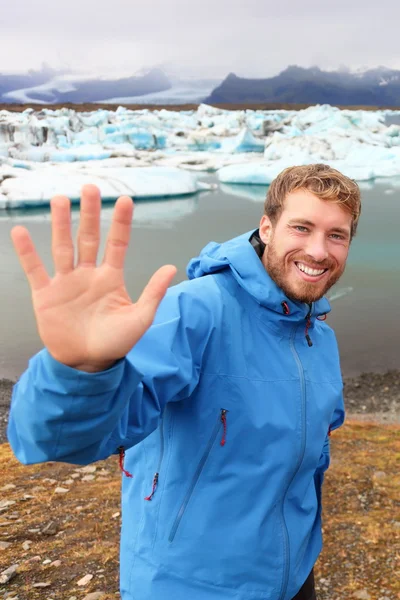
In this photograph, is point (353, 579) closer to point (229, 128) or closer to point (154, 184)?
point (154, 184)

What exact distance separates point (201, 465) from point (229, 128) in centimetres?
3996

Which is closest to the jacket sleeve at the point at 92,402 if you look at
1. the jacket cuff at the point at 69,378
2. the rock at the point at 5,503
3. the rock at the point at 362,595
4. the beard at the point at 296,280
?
the jacket cuff at the point at 69,378

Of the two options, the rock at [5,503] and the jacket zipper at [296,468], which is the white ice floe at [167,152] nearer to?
the rock at [5,503]

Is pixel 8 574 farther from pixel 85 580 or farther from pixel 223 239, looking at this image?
pixel 223 239

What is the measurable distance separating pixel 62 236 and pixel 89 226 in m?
0.06

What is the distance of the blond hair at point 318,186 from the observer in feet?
5.61

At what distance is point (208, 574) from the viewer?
158 centimetres

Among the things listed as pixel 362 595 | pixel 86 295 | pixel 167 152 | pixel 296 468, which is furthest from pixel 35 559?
pixel 167 152

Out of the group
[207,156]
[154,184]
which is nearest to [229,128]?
[207,156]

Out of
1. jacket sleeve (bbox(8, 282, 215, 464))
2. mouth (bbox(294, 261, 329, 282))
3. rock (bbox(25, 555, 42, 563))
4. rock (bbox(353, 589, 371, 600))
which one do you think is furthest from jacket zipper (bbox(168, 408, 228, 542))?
rock (bbox(25, 555, 42, 563))

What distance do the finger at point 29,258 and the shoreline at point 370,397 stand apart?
6001 millimetres

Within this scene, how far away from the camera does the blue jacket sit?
151cm

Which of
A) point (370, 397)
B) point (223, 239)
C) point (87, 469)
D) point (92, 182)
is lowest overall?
point (370, 397)

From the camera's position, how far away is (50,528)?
12.2ft
